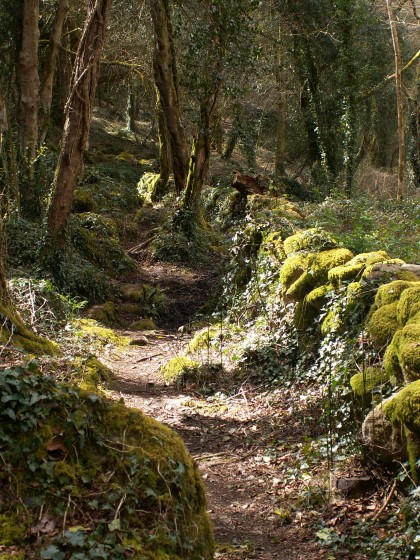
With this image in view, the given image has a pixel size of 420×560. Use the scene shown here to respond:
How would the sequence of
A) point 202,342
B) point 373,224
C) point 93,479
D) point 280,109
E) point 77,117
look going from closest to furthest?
point 93,479, point 202,342, point 77,117, point 373,224, point 280,109

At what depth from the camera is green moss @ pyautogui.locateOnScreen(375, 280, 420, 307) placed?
6035 mm

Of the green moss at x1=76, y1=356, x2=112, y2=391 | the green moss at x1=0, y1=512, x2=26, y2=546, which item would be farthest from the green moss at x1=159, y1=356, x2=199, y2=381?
the green moss at x1=0, y1=512, x2=26, y2=546

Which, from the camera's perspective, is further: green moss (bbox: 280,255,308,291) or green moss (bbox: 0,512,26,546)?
green moss (bbox: 280,255,308,291)

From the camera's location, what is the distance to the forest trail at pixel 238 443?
16.0ft

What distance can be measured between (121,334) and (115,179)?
15.2 metres

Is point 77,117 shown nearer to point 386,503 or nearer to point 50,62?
point 386,503

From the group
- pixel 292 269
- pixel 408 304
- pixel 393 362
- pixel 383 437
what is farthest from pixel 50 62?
pixel 383 437

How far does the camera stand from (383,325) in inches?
231

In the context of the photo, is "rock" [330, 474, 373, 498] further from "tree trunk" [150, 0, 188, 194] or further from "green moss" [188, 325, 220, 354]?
"tree trunk" [150, 0, 188, 194]

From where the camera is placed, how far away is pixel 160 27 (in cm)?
1694

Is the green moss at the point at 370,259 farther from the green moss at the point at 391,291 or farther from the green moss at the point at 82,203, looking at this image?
the green moss at the point at 82,203

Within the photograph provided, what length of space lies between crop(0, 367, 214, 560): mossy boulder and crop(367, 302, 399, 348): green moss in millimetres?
2604

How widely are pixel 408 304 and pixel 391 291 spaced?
0.49 m

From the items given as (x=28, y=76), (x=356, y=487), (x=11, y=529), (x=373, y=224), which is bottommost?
(x=356, y=487)
